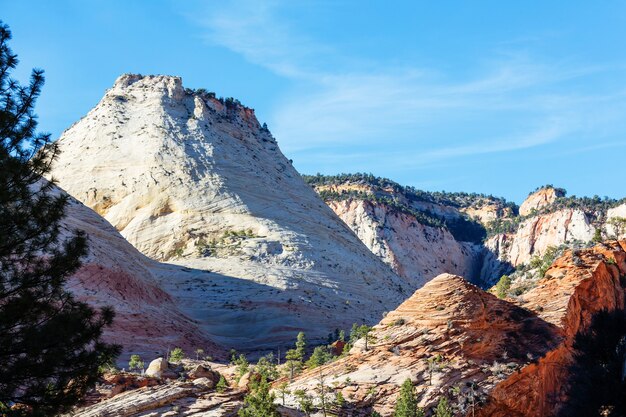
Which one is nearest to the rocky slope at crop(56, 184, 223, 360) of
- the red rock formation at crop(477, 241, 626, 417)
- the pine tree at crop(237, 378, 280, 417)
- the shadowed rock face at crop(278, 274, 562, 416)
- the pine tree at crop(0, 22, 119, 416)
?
the shadowed rock face at crop(278, 274, 562, 416)

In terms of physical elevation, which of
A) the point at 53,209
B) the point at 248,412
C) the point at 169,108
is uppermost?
the point at 169,108

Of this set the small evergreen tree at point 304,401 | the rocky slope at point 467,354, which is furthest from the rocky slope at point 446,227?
the small evergreen tree at point 304,401

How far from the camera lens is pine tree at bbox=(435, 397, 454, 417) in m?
28.9

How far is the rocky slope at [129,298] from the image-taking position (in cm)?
4353

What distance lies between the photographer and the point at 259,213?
226 ft

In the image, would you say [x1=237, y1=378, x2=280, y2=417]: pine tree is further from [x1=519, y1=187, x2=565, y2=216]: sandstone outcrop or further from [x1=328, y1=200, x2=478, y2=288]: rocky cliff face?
[x1=519, y1=187, x2=565, y2=216]: sandstone outcrop

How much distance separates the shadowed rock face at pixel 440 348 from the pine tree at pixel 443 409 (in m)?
0.73

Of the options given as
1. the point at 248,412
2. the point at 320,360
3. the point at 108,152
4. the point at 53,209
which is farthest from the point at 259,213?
the point at 53,209

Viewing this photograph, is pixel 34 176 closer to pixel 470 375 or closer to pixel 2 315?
pixel 2 315

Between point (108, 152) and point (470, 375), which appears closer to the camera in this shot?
point (470, 375)

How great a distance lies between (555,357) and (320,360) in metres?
9.69

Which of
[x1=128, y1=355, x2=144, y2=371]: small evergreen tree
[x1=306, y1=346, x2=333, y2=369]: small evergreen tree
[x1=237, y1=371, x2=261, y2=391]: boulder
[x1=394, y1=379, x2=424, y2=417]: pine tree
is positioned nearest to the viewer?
[x1=394, y1=379, x2=424, y2=417]: pine tree

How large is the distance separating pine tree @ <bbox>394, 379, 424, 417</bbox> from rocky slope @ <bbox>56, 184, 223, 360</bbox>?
1639 cm

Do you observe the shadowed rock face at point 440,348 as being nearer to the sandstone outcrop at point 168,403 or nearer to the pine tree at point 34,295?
the sandstone outcrop at point 168,403
